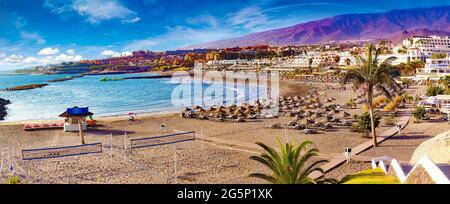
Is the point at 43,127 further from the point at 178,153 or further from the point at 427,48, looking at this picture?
the point at 427,48

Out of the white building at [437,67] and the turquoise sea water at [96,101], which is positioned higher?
the white building at [437,67]

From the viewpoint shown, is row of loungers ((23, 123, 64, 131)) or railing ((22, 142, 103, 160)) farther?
row of loungers ((23, 123, 64, 131))

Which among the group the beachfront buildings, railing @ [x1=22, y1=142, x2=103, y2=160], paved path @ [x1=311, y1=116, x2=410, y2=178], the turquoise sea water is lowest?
the turquoise sea water

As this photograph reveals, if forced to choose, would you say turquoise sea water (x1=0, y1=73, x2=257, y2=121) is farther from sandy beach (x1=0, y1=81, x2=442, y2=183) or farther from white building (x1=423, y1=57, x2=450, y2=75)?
white building (x1=423, y1=57, x2=450, y2=75)

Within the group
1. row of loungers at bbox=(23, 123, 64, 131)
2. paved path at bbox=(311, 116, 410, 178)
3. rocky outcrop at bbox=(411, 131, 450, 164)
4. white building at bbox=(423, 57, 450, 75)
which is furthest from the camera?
white building at bbox=(423, 57, 450, 75)

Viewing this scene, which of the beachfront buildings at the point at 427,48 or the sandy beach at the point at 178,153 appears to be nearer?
the sandy beach at the point at 178,153

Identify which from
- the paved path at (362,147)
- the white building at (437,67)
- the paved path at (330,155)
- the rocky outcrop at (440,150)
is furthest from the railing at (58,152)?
the white building at (437,67)

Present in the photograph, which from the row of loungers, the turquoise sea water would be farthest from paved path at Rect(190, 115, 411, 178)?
the turquoise sea water

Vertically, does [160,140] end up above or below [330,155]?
below

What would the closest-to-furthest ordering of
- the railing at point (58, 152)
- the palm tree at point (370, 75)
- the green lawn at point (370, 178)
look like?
the green lawn at point (370, 178)
the palm tree at point (370, 75)
the railing at point (58, 152)

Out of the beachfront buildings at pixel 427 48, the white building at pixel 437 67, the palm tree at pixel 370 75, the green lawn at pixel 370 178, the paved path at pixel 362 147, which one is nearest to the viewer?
the green lawn at pixel 370 178

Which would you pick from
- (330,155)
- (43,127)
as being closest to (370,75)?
(330,155)

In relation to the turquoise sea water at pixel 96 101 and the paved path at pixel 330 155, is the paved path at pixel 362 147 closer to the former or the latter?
the paved path at pixel 330 155
